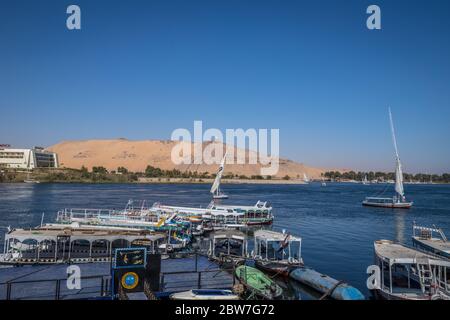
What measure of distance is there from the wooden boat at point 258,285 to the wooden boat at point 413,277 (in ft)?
22.0

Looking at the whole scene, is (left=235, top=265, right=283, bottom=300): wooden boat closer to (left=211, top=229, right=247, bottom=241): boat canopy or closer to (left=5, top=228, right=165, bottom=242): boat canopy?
Answer: (left=5, top=228, right=165, bottom=242): boat canopy

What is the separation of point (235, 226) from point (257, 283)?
37902 mm

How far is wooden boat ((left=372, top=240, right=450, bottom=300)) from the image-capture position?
21.2 metres

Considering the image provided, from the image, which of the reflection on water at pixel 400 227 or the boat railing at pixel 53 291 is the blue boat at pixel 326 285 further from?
the reflection on water at pixel 400 227

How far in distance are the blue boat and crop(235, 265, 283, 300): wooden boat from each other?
2951mm

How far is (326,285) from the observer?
2530cm

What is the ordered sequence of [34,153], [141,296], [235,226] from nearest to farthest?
[141,296], [235,226], [34,153]

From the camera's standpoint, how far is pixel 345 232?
56.0 m

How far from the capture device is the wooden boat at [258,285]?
68.9 ft

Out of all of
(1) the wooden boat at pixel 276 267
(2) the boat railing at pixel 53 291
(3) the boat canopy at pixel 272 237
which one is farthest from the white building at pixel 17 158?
(2) the boat railing at pixel 53 291

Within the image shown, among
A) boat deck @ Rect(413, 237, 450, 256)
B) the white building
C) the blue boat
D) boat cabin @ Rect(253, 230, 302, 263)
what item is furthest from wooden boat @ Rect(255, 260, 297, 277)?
the white building

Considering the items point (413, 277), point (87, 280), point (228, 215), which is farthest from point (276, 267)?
point (228, 215)
